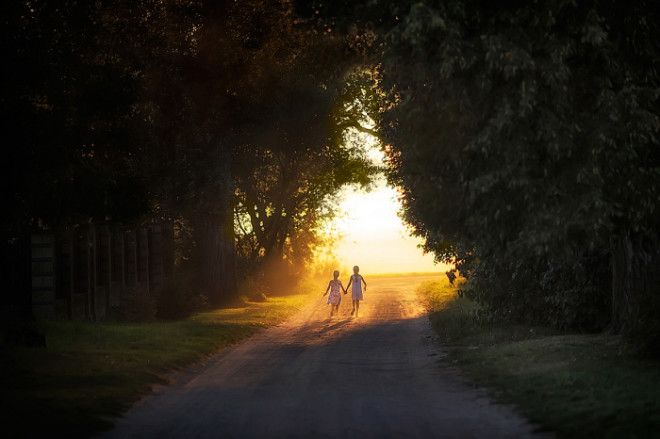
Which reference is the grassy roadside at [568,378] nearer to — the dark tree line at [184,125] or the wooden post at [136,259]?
the dark tree line at [184,125]

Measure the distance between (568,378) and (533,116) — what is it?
374 cm

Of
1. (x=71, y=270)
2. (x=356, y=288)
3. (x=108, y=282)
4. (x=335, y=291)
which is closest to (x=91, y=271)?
(x=108, y=282)

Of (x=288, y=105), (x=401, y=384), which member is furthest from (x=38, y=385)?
(x=288, y=105)

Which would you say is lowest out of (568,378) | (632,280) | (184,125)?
(568,378)

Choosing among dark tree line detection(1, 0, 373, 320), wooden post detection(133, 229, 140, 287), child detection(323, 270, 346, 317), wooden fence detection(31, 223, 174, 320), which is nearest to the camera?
dark tree line detection(1, 0, 373, 320)

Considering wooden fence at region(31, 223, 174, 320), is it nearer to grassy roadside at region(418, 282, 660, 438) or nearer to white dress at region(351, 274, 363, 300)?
white dress at region(351, 274, 363, 300)

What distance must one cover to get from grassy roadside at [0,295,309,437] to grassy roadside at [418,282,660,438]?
5.05 meters

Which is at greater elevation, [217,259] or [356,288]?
[217,259]

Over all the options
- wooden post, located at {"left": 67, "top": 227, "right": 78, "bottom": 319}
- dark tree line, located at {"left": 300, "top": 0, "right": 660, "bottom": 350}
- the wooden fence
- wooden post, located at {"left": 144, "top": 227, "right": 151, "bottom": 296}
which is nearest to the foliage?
dark tree line, located at {"left": 300, "top": 0, "right": 660, "bottom": 350}

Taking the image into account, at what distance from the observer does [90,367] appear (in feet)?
52.6

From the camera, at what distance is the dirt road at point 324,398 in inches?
405

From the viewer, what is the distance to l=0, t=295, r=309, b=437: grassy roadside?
11.3 m

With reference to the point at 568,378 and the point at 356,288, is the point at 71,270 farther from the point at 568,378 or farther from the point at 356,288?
the point at 568,378

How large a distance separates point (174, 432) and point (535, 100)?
6708 millimetres
